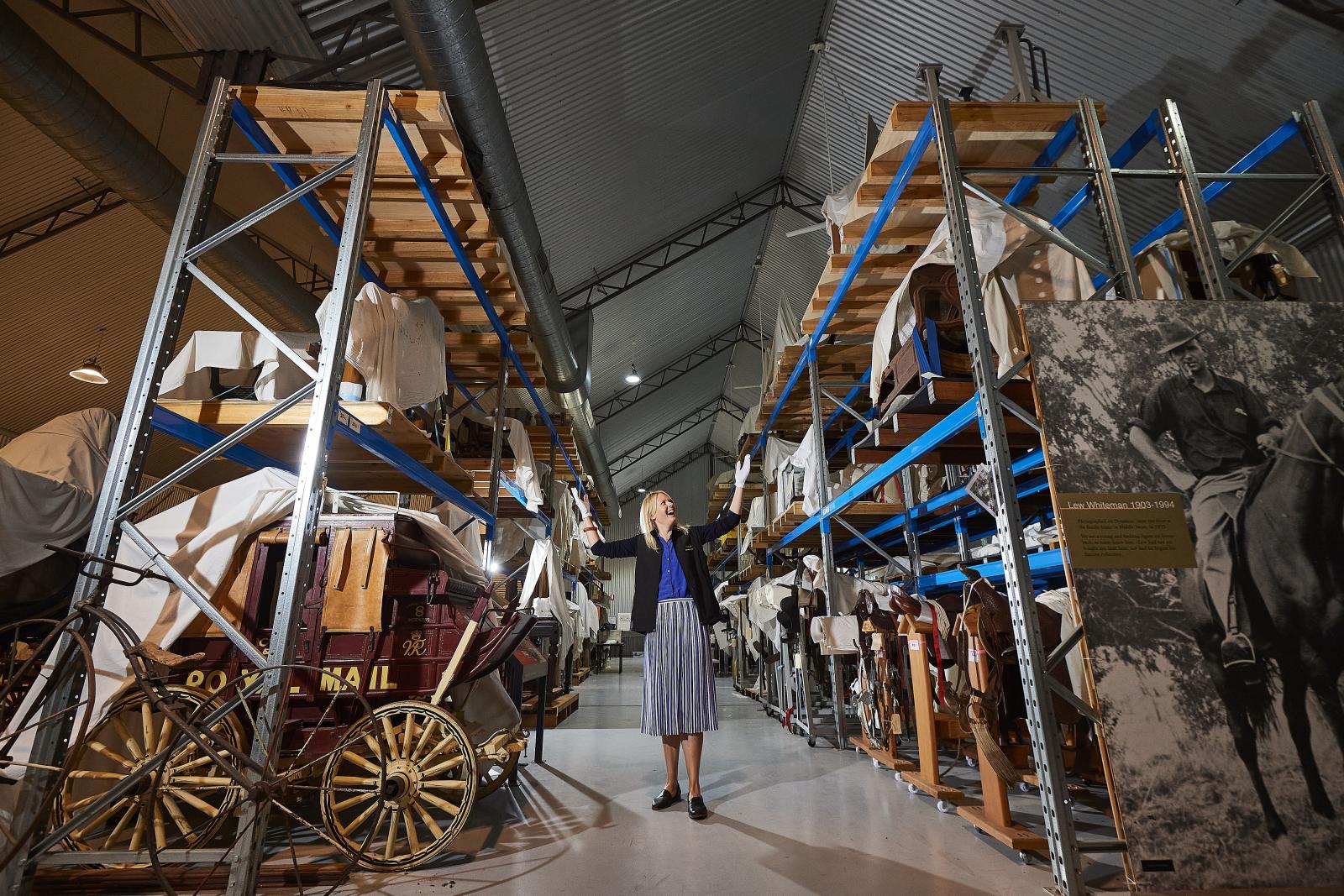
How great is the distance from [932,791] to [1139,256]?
349 cm

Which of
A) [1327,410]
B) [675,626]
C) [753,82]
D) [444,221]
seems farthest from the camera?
[753,82]

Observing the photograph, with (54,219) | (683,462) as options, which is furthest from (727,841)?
(683,462)

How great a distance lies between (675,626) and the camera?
4.09 m

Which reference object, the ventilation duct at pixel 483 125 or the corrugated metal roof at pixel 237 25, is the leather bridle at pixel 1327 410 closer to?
the ventilation duct at pixel 483 125

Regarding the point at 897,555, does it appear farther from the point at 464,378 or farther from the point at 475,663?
the point at 475,663

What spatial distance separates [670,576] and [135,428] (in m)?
3.01

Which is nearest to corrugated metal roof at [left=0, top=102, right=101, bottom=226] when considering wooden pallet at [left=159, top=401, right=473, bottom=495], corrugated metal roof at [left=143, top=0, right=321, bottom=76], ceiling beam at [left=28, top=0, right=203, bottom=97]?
ceiling beam at [left=28, top=0, right=203, bottom=97]

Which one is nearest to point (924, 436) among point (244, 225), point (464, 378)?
point (244, 225)

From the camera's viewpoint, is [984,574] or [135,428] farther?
[984,574]

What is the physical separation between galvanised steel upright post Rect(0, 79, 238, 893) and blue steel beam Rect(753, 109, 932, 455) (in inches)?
165

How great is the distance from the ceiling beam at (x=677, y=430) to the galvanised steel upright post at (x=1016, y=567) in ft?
62.8

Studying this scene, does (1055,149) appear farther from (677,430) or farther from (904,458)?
(677,430)

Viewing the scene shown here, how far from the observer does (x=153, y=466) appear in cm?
1605

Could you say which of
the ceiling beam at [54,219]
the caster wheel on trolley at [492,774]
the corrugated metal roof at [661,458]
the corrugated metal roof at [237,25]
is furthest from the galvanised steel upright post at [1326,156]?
the corrugated metal roof at [661,458]
